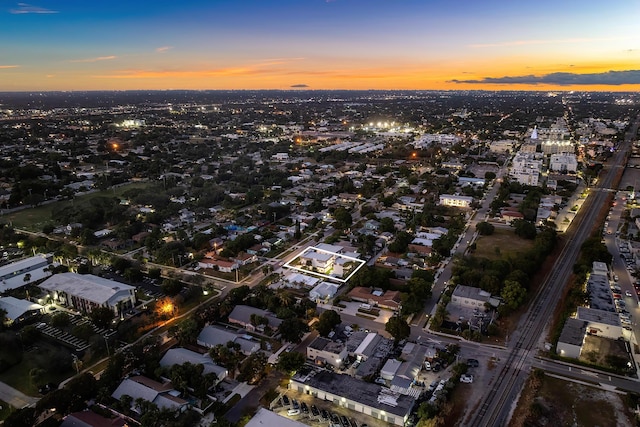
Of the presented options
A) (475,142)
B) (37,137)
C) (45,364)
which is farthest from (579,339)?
Answer: (37,137)

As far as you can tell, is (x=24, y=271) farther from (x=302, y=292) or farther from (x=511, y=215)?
(x=511, y=215)

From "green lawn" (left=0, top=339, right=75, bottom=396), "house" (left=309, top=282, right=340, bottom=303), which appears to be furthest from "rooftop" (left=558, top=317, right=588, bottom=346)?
"green lawn" (left=0, top=339, right=75, bottom=396)

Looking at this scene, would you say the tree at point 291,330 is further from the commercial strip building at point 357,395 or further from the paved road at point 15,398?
the paved road at point 15,398

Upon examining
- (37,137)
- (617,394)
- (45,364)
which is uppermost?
(37,137)

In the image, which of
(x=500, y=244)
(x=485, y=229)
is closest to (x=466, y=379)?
(x=500, y=244)

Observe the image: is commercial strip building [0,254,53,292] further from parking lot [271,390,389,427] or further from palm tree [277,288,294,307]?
parking lot [271,390,389,427]

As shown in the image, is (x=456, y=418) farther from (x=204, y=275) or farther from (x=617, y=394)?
(x=204, y=275)
